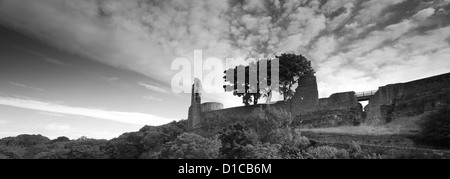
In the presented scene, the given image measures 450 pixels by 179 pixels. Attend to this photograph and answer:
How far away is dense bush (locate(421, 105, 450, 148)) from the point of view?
20.6m

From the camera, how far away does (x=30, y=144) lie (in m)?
73.0

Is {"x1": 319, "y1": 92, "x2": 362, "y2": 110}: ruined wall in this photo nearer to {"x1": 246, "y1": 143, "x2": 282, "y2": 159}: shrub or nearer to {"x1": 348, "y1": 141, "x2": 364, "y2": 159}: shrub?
{"x1": 348, "y1": 141, "x2": 364, "y2": 159}: shrub

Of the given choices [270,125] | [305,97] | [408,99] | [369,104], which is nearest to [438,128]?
[408,99]

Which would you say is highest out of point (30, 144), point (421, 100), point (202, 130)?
point (421, 100)

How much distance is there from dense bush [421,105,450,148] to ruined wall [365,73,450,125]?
1.72 meters

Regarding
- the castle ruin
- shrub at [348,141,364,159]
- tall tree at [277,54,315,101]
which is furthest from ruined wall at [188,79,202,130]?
shrub at [348,141,364,159]

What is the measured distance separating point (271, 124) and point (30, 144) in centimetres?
6776

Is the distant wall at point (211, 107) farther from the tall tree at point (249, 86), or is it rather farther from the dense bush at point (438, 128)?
the dense bush at point (438, 128)

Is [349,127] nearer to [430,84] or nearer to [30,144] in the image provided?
[430,84]

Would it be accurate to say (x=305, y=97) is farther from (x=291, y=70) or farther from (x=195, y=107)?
(x=195, y=107)

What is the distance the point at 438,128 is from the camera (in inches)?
835

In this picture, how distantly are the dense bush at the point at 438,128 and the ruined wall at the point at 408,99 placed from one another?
172 cm

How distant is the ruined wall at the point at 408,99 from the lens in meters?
24.7
